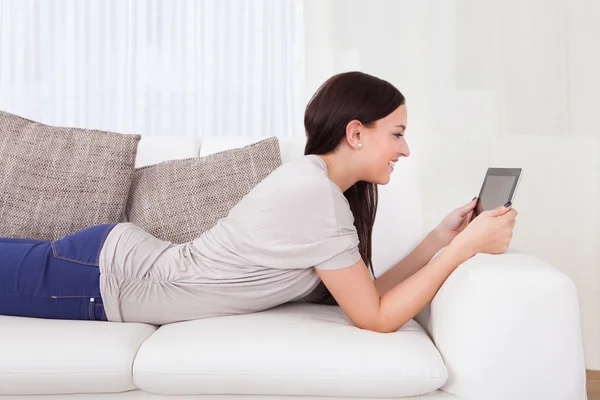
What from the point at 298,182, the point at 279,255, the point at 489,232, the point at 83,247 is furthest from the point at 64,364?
the point at 489,232

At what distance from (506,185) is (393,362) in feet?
1.75

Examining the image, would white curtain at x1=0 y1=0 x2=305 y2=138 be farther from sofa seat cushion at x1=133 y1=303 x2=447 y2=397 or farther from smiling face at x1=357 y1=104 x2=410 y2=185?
sofa seat cushion at x1=133 y1=303 x2=447 y2=397

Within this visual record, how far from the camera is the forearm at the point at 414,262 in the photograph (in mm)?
1911

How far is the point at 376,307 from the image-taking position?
60.3 inches

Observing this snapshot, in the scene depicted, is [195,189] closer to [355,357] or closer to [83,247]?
[83,247]

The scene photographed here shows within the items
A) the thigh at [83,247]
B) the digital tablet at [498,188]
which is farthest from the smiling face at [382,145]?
the thigh at [83,247]

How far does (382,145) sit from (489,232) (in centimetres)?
34

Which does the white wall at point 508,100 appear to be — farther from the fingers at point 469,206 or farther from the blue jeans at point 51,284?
the blue jeans at point 51,284

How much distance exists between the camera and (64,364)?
4.60ft

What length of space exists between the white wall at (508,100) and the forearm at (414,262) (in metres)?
1.13

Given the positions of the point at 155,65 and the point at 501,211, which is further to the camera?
the point at 155,65

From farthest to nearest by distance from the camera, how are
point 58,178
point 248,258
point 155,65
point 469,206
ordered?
point 155,65
point 58,178
point 469,206
point 248,258

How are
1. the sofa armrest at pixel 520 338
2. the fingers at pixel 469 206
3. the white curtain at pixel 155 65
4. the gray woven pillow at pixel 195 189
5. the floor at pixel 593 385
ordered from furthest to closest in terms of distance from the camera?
the white curtain at pixel 155 65
the floor at pixel 593 385
the gray woven pillow at pixel 195 189
the fingers at pixel 469 206
the sofa armrest at pixel 520 338

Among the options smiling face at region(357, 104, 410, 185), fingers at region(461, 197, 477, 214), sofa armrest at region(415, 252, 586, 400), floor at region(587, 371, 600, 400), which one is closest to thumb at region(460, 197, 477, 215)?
fingers at region(461, 197, 477, 214)
